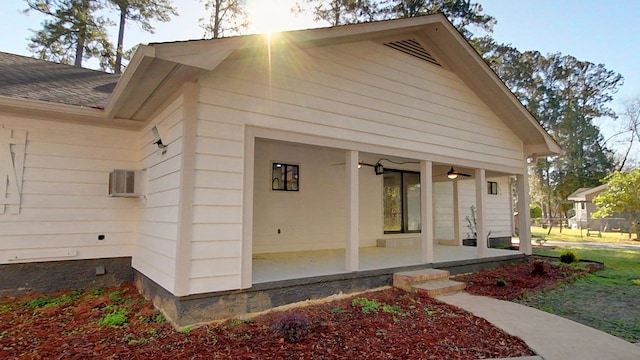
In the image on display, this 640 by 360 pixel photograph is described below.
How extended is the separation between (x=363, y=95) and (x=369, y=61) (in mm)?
646

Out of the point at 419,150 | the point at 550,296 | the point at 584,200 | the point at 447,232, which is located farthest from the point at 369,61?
the point at 584,200

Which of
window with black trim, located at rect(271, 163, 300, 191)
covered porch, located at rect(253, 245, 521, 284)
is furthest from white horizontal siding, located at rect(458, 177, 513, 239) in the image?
window with black trim, located at rect(271, 163, 300, 191)

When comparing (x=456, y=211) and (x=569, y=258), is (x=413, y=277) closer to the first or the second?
(x=456, y=211)

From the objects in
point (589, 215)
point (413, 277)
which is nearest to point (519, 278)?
point (413, 277)

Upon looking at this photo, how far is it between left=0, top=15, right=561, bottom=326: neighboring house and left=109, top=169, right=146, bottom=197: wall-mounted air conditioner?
0.02 meters

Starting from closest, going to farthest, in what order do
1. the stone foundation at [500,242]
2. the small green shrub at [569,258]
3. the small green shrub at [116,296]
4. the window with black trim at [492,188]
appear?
the small green shrub at [116,296] → the small green shrub at [569,258] → the stone foundation at [500,242] → the window with black trim at [492,188]

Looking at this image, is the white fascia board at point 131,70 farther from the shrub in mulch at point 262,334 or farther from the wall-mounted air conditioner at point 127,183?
the shrub in mulch at point 262,334

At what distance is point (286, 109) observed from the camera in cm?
480

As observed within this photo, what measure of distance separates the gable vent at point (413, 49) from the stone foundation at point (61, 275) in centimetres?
577

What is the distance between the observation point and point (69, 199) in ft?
17.8

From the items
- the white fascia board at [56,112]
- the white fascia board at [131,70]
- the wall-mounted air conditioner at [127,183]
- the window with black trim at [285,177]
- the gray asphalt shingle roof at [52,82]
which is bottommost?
the wall-mounted air conditioner at [127,183]

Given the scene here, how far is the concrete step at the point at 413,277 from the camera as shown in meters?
5.50

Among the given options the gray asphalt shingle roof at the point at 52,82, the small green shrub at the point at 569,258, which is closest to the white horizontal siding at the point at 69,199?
the gray asphalt shingle roof at the point at 52,82

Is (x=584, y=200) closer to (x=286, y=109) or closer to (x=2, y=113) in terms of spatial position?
(x=286, y=109)
